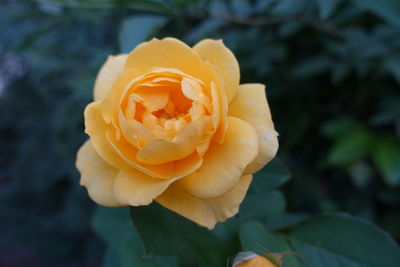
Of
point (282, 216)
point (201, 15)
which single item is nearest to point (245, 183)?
point (282, 216)

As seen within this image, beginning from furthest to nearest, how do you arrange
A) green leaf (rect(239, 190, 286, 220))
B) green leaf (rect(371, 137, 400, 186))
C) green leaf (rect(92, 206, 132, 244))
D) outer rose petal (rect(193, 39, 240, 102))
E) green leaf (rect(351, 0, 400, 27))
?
green leaf (rect(371, 137, 400, 186)) → green leaf (rect(92, 206, 132, 244)) → green leaf (rect(351, 0, 400, 27)) → green leaf (rect(239, 190, 286, 220)) → outer rose petal (rect(193, 39, 240, 102))

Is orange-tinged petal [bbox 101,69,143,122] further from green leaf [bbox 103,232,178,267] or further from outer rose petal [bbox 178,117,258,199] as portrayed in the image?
green leaf [bbox 103,232,178,267]

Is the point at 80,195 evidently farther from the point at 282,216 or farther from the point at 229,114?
the point at 229,114

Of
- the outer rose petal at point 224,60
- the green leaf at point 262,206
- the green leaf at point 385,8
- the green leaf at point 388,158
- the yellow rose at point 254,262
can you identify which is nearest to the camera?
the yellow rose at point 254,262

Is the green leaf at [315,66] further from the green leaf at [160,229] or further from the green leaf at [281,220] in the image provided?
the green leaf at [160,229]

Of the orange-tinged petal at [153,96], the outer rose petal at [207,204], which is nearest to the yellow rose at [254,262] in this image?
the outer rose petal at [207,204]

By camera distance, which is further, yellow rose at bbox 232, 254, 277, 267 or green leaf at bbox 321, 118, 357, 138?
green leaf at bbox 321, 118, 357, 138

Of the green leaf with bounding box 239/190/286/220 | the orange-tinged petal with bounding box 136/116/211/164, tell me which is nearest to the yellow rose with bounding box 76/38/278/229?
the orange-tinged petal with bounding box 136/116/211/164

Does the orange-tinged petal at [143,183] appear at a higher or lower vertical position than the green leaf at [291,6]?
lower
